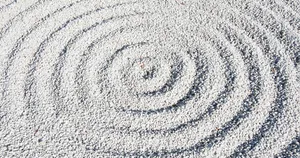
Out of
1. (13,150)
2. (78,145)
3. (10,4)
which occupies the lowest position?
(78,145)

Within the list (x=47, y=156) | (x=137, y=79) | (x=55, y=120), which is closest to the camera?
(x=47, y=156)

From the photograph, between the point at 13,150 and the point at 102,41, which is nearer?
the point at 13,150

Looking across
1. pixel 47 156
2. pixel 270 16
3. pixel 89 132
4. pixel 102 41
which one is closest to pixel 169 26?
pixel 102 41

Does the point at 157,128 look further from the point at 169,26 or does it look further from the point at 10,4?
the point at 10,4

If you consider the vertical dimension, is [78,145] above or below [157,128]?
above

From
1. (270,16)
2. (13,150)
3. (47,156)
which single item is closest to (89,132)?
(47,156)

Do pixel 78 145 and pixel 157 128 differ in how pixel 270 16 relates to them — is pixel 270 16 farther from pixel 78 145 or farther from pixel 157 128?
pixel 78 145

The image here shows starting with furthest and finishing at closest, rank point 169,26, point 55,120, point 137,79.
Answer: point 169,26
point 137,79
point 55,120
